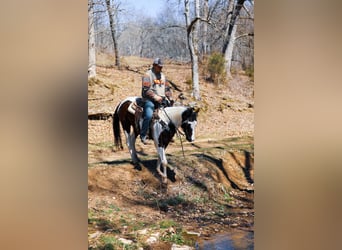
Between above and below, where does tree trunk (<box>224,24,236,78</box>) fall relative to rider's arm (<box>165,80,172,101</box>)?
above

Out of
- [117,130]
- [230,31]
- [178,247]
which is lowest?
[178,247]

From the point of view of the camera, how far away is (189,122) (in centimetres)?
262

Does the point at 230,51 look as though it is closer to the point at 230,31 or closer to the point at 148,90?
the point at 230,31

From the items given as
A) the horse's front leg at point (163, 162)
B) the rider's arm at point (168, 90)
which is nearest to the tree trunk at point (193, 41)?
the rider's arm at point (168, 90)

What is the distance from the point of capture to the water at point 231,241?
259 cm

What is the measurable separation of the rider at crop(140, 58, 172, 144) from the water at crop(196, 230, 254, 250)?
32.5 inches

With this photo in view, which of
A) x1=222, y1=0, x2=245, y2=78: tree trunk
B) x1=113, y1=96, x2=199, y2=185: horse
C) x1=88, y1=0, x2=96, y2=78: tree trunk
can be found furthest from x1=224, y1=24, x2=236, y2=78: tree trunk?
x1=88, y1=0, x2=96, y2=78: tree trunk

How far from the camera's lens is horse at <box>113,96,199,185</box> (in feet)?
8.30

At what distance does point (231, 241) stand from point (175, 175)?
601 mm

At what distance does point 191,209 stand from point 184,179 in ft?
0.70

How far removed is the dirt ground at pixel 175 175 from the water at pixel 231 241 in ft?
0.06

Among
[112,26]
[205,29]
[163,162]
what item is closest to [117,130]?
[163,162]

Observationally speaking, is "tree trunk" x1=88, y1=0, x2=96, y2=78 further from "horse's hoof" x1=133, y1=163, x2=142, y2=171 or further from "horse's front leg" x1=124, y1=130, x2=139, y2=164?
"horse's hoof" x1=133, y1=163, x2=142, y2=171
